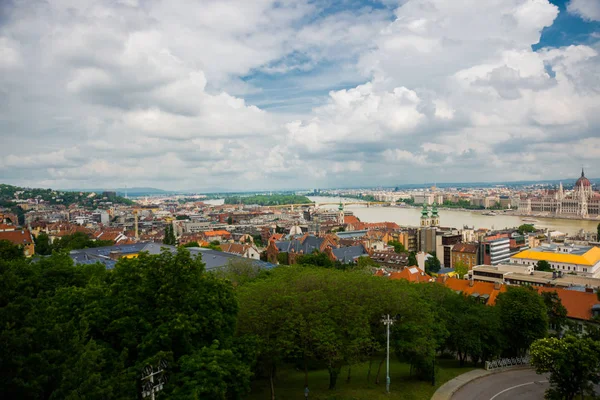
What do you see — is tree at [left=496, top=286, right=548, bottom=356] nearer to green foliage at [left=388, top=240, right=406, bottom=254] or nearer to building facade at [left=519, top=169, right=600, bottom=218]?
green foliage at [left=388, top=240, right=406, bottom=254]

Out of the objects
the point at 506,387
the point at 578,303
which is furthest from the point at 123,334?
the point at 578,303

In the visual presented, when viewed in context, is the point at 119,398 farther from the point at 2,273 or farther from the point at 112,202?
the point at 112,202

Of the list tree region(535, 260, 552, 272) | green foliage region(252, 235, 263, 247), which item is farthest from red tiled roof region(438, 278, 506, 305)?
green foliage region(252, 235, 263, 247)

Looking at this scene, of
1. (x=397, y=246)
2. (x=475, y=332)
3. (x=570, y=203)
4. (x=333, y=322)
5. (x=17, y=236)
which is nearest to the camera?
(x=333, y=322)

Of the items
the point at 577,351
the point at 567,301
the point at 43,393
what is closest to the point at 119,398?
the point at 43,393

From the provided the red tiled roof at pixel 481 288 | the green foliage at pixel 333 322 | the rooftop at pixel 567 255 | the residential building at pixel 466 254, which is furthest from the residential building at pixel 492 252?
the green foliage at pixel 333 322

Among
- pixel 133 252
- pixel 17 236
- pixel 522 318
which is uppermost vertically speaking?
pixel 17 236

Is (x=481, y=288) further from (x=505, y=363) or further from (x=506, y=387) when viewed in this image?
(x=506, y=387)
